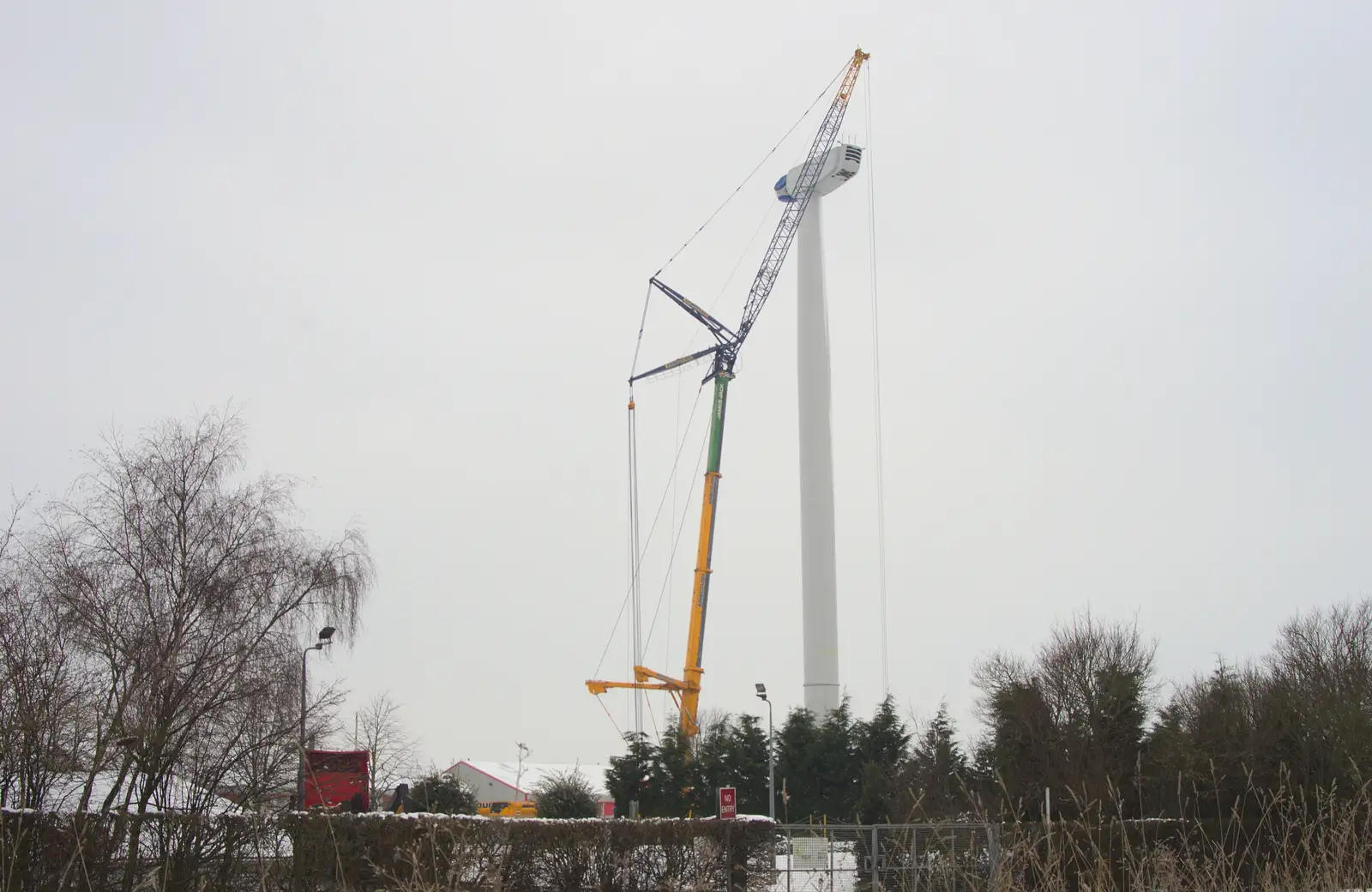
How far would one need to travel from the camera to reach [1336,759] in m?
32.3

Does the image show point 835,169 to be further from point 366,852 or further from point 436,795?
point 366,852

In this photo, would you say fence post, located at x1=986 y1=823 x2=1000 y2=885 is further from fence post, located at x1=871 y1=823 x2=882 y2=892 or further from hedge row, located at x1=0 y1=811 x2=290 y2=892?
hedge row, located at x1=0 y1=811 x2=290 y2=892

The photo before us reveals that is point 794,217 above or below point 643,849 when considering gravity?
above

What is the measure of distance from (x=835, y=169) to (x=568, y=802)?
37.9 m

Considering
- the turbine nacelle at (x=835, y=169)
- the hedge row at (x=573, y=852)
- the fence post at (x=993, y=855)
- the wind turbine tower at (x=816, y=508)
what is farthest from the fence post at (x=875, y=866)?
the turbine nacelle at (x=835, y=169)

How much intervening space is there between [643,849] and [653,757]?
36.6 meters

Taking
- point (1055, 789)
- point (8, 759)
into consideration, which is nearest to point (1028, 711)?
point (1055, 789)

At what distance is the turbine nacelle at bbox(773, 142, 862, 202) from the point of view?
72312 millimetres

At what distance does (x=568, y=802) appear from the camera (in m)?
52.8

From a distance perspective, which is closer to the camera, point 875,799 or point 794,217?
point 875,799

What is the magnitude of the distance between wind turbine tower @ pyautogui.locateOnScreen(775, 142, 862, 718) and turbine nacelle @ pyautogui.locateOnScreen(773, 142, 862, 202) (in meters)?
7.42

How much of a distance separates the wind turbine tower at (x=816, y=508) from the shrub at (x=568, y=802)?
14.1 meters

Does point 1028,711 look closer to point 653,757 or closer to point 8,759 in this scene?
point 653,757

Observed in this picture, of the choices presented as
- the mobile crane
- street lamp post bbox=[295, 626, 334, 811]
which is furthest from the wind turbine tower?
street lamp post bbox=[295, 626, 334, 811]
